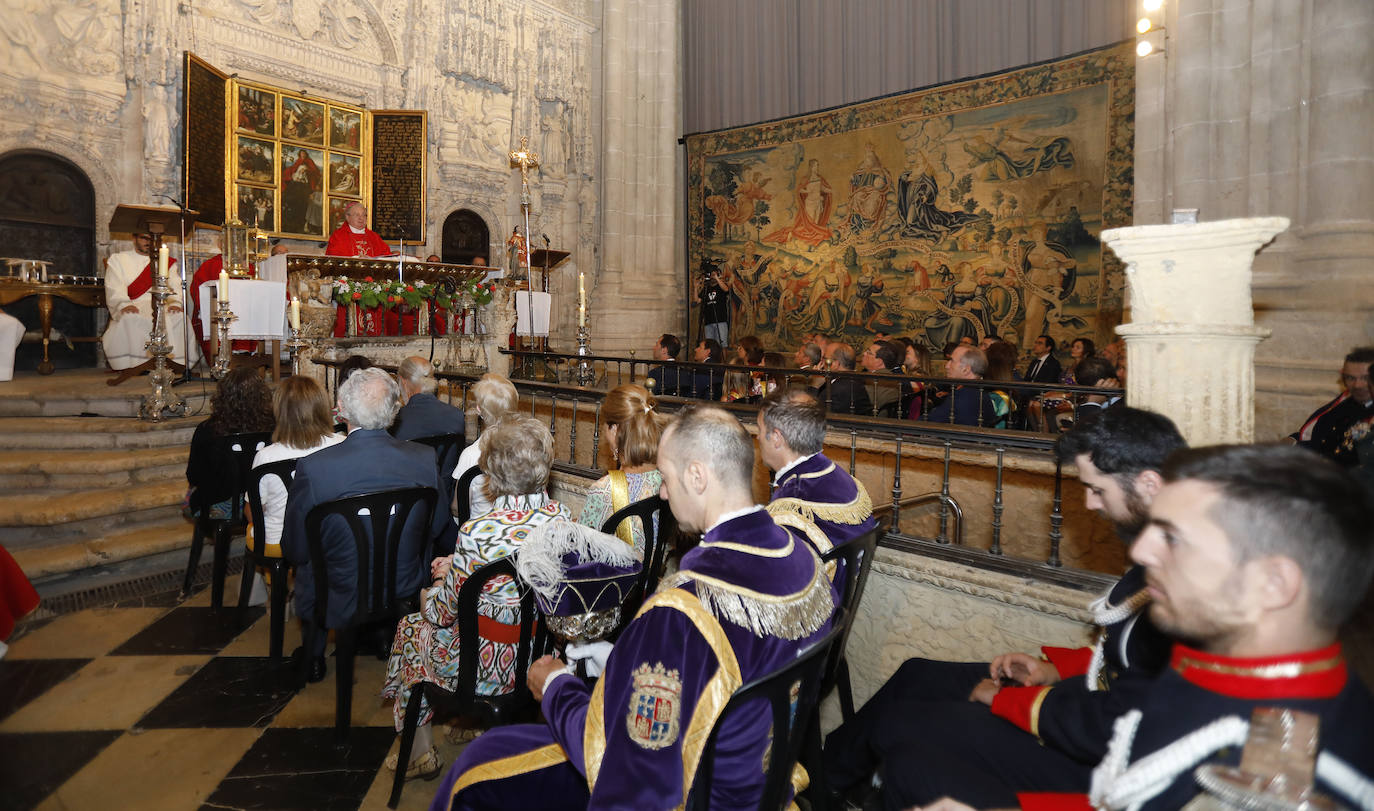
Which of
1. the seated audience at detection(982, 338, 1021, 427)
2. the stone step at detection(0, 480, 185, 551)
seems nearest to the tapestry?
the seated audience at detection(982, 338, 1021, 427)

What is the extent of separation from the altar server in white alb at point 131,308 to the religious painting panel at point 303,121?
8.75ft

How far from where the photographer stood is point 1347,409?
3.87 m

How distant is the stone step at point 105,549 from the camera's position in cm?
439

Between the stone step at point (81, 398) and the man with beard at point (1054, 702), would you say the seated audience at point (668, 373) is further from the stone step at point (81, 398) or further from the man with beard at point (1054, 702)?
the man with beard at point (1054, 702)

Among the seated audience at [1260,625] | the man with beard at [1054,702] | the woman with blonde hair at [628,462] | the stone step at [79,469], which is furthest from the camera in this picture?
the stone step at [79,469]

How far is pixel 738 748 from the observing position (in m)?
1.57

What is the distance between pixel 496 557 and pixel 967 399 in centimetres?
386

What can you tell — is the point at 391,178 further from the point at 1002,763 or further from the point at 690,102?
the point at 1002,763

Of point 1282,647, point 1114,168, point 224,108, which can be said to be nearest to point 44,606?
point 1282,647

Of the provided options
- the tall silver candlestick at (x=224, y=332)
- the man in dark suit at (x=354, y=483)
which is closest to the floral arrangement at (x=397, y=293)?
the tall silver candlestick at (x=224, y=332)

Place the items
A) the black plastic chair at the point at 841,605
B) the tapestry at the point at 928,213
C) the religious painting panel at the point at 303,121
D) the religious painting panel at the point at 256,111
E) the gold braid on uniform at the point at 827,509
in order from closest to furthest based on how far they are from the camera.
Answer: the black plastic chair at the point at 841,605 → the gold braid on uniform at the point at 827,509 → the tapestry at the point at 928,213 → the religious painting panel at the point at 256,111 → the religious painting panel at the point at 303,121

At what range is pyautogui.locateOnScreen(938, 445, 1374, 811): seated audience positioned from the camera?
1045 mm

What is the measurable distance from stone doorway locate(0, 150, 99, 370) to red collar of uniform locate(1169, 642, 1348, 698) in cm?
1021

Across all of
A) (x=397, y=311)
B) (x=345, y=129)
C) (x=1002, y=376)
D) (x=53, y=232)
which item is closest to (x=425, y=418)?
(x=1002, y=376)
